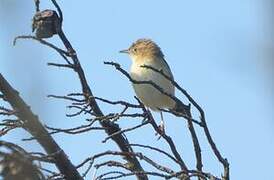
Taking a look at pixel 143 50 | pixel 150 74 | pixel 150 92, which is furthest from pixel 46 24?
pixel 143 50

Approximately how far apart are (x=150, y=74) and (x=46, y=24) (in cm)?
289

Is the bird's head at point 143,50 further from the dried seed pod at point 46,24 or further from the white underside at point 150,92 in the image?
the dried seed pod at point 46,24

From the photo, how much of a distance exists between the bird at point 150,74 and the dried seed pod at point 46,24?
8.44 feet

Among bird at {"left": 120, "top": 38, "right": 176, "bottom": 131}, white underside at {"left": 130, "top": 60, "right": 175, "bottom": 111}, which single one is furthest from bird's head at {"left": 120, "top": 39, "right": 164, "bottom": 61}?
white underside at {"left": 130, "top": 60, "right": 175, "bottom": 111}

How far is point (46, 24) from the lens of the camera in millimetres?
3625

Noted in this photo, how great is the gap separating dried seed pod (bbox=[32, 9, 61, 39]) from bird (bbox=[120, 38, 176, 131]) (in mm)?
2572

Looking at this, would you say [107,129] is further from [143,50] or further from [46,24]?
[143,50]

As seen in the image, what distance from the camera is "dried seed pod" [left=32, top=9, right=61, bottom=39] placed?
3576 millimetres

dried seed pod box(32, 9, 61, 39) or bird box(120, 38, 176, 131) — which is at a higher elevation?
bird box(120, 38, 176, 131)

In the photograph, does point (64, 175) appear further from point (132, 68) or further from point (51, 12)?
point (132, 68)

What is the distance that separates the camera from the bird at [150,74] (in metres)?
6.45

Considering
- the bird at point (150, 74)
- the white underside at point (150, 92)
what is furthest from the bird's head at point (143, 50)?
the white underside at point (150, 92)

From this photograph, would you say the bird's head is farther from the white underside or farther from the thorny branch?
the thorny branch

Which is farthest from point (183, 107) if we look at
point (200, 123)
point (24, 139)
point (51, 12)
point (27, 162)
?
point (27, 162)
